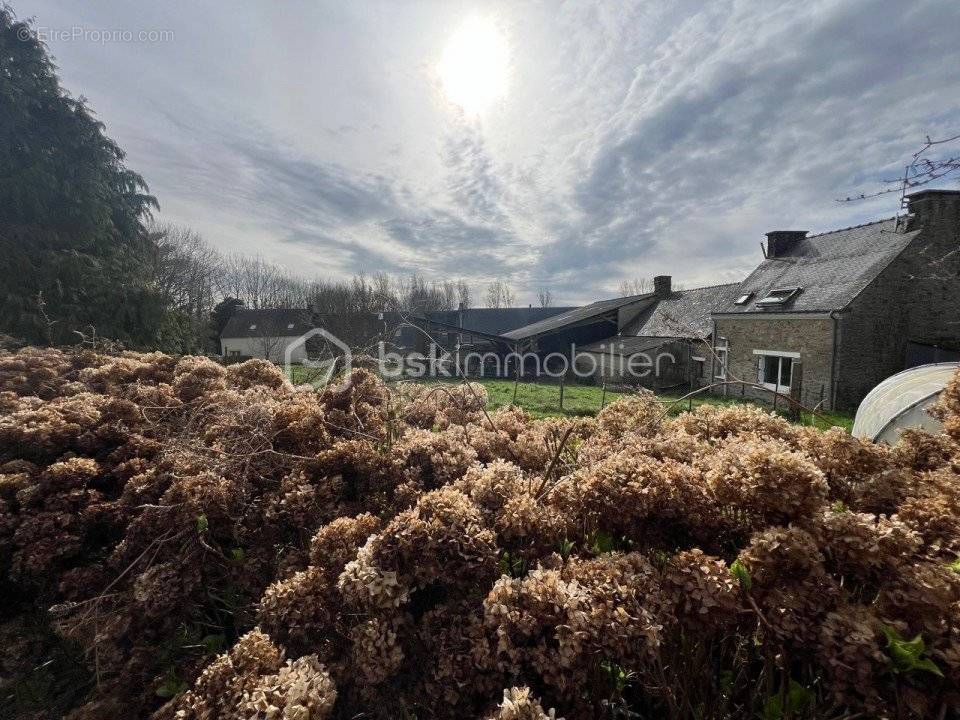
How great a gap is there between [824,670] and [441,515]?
120 centimetres

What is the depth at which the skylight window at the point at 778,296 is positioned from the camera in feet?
53.2

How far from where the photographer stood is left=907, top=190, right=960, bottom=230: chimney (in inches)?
577

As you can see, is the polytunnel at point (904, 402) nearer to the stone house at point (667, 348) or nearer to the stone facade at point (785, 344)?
the stone facade at point (785, 344)

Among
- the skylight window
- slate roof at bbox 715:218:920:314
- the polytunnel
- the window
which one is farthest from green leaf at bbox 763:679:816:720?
the window

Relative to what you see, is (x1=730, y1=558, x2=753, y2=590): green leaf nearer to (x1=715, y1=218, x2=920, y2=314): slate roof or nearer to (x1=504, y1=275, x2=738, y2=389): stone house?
(x1=504, y1=275, x2=738, y2=389): stone house

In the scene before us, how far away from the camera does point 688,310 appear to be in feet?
76.5

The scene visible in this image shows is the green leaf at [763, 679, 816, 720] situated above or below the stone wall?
below

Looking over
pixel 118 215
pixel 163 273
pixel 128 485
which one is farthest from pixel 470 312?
pixel 128 485

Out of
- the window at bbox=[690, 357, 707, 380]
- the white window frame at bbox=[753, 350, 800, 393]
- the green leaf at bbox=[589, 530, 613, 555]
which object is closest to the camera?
the green leaf at bbox=[589, 530, 613, 555]

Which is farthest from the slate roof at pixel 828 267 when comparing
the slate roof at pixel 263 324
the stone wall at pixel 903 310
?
the slate roof at pixel 263 324

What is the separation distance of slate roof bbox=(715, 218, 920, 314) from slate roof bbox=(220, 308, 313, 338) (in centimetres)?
3787

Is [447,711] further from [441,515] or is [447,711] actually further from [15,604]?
[15,604]

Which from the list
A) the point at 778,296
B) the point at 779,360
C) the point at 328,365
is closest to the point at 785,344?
the point at 779,360

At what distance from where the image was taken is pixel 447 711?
1202 millimetres
